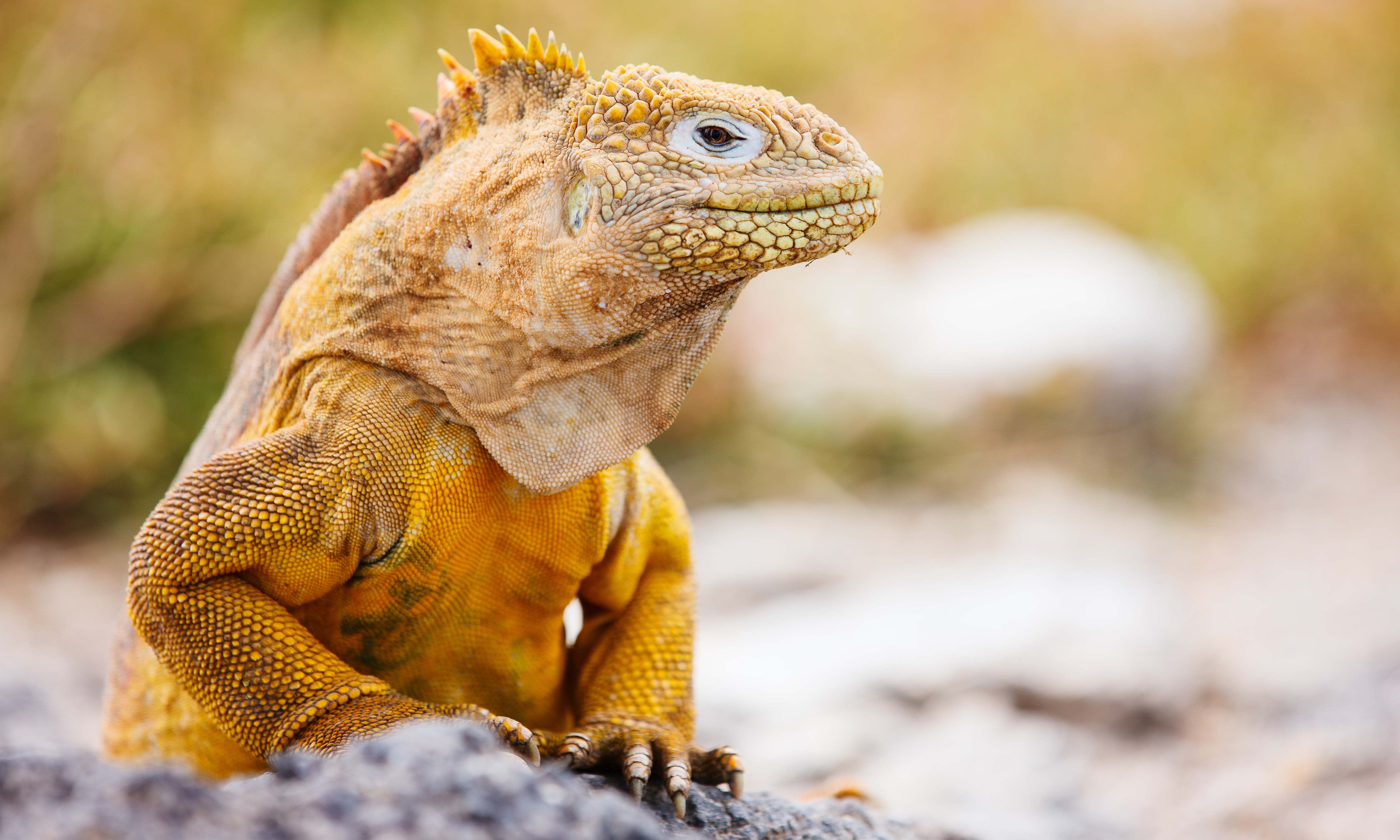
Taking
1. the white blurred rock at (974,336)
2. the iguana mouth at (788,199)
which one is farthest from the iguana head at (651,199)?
the white blurred rock at (974,336)

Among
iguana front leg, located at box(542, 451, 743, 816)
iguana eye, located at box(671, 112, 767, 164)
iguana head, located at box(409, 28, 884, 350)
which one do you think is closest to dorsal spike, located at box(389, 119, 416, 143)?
iguana head, located at box(409, 28, 884, 350)

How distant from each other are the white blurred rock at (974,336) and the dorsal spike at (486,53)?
840 centimetres

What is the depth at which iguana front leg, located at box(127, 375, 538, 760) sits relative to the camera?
119 inches

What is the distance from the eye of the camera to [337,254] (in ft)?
11.5

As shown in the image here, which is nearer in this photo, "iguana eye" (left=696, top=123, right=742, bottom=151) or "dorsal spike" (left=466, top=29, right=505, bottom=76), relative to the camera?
"iguana eye" (left=696, top=123, right=742, bottom=151)

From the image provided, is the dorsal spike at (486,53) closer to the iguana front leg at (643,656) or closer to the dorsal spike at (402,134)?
the dorsal spike at (402,134)

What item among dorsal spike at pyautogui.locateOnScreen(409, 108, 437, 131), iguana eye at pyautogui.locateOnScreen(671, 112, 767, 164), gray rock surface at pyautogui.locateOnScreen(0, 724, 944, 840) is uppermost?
dorsal spike at pyautogui.locateOnScreen(409, 108, 437, 131)

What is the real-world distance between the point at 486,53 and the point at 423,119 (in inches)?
14.8

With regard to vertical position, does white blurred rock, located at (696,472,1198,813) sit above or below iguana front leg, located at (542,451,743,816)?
above

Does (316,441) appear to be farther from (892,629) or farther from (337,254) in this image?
(892,629)

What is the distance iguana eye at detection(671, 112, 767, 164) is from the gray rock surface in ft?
5.07

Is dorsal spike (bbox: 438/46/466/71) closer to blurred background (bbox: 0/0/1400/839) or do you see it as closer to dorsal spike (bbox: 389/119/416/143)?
dorsal spike (bbox: 389/119/416/143)

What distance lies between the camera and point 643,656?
12.4 ft

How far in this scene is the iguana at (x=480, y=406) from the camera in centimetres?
300
